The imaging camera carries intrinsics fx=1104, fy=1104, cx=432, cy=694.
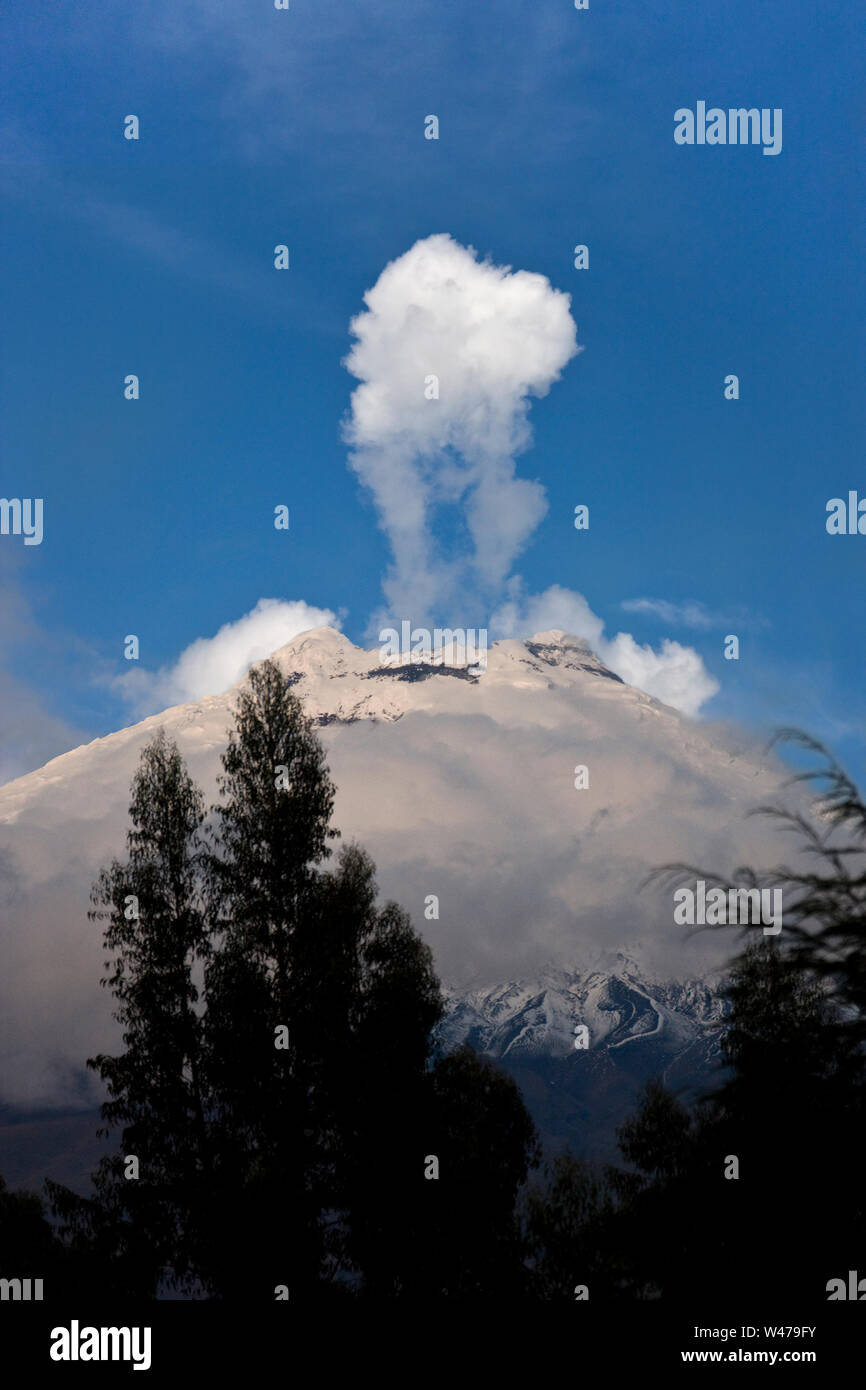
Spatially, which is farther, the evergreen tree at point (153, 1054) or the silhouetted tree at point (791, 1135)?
the evergreen tree at point (153, 1054)

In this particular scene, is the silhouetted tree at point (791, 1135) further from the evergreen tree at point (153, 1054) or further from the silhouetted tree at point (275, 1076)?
the evergreen tree at point (153, 1054)

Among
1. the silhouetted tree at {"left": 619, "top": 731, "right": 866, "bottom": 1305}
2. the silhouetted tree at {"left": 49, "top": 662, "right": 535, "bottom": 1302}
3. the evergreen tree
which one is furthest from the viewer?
the evergreen tree

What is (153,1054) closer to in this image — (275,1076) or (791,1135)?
(275,1076)

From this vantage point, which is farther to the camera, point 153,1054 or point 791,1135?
point 153,1054

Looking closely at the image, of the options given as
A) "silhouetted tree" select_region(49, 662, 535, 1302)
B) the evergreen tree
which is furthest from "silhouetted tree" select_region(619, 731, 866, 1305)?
the evergreen tree

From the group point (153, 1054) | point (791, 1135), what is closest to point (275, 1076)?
point (153, 1054)

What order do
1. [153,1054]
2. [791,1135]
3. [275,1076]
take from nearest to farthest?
[791,1135], [275,1076], [153,1054]

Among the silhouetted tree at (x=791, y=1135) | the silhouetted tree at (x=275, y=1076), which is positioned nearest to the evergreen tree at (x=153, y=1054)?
the silhouetted tree at (x=275, y=1076)

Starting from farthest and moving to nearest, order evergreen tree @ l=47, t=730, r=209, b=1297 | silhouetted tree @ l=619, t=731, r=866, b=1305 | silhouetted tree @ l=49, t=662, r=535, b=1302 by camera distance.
Answer: evergreen tree @ l=47, t=730, r=209, b=1297, silhouetted tree @ l=49, t=662, r=535, b=1302, silhouetted tree @ l=619, t=731, r=866, b=1305

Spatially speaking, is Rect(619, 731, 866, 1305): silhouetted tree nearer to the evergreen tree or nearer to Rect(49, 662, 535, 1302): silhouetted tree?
Rect(49, 662, 535, 1302): silhouetted tree

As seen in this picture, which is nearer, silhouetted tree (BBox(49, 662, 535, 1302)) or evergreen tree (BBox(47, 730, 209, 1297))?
silhouetted tree (BBox(49, 662, 535, 1302))
